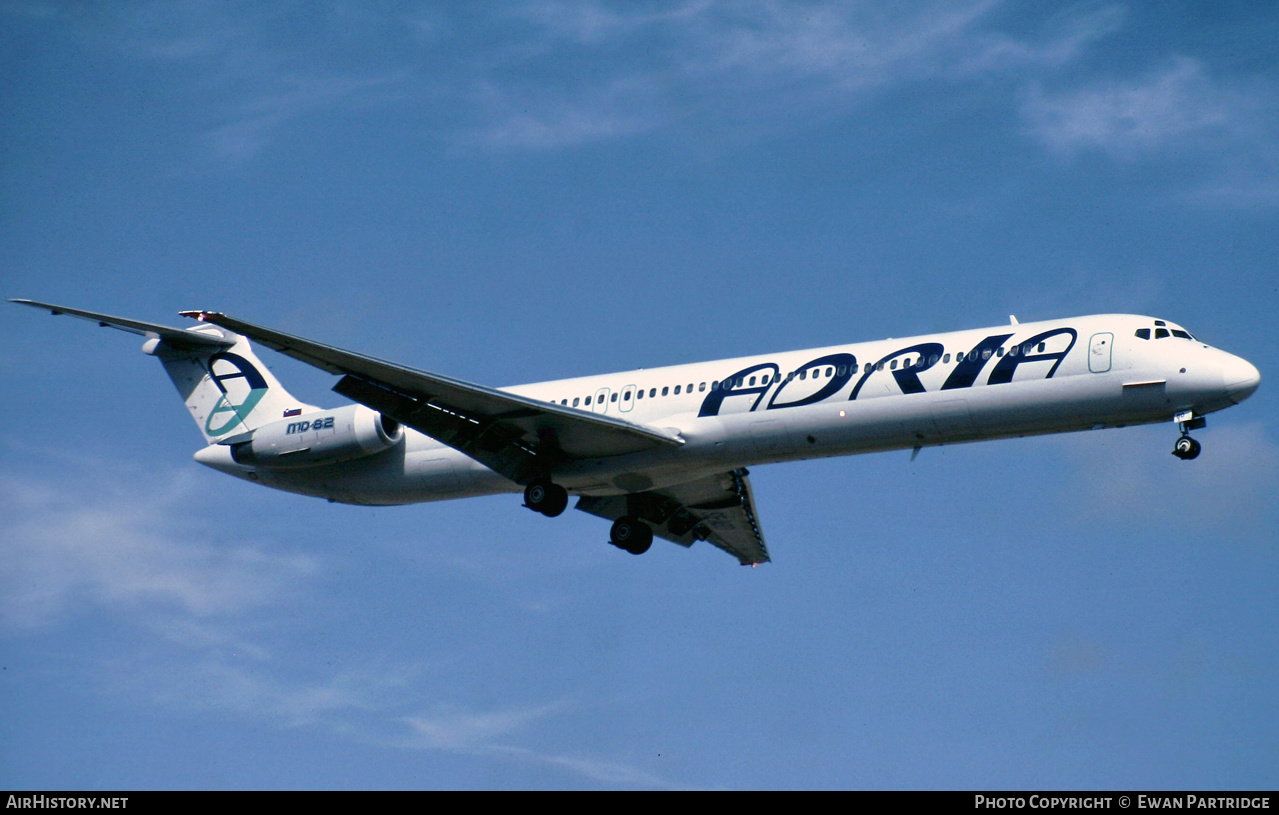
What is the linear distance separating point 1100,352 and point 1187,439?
2123mm

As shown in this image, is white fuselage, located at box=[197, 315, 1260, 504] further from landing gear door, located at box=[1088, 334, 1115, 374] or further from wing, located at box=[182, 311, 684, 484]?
wing, located at box=[182, 311, 684, 484]

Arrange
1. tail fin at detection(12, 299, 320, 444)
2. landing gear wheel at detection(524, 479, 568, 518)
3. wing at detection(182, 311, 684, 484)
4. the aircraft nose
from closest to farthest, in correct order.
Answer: the aircraft nose → wing at detection(182, 311, 684, 484) → landing gear wheel at detection(524, 479, 568, 518) → tail fin at detection(12, 299, 320, 444)

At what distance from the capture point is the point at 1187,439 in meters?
25.5

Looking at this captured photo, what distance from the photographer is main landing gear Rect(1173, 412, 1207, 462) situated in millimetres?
25438

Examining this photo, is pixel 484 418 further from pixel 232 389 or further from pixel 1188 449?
pixel 1188 449

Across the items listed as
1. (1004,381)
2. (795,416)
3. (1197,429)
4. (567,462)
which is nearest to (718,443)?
(795,416)

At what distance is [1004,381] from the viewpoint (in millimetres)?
26062

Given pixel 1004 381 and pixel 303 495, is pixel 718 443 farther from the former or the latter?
pixel 303 495

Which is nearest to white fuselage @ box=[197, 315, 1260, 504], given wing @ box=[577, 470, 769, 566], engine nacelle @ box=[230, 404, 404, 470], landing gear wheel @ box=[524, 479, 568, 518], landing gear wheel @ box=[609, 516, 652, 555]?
landing gear wheel @ box=[524, 479, 568, 518]

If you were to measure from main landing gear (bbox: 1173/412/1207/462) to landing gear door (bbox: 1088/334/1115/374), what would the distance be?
1571mm

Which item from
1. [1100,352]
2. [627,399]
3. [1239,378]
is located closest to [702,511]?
[627,399]

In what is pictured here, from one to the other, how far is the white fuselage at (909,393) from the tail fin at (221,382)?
330 inches

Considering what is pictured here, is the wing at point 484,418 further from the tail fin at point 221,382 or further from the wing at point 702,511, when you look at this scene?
the tail fin at point 221,382

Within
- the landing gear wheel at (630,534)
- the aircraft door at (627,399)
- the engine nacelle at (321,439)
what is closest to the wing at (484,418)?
the aircraft door at (627,399)
